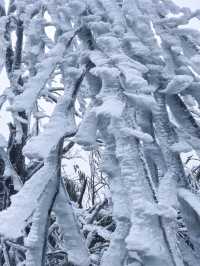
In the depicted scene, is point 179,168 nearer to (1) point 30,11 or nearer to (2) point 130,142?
(2) point 130,142

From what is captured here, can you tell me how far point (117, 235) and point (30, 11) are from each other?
86cm

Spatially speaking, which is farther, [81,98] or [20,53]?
[20,53]

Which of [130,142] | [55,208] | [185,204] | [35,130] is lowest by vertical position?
[35,130]

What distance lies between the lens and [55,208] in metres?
0.94

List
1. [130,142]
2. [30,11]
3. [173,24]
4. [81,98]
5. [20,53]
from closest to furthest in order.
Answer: [130,142], [173,24], [30,11], [81,98], [20,53]

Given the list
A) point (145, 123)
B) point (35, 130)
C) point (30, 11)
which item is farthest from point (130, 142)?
point (35, 130)

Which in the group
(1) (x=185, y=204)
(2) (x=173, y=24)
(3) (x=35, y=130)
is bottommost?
(3) (x=35, y=130)

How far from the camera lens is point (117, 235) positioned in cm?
81

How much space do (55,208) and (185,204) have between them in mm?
277

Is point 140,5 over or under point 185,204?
over

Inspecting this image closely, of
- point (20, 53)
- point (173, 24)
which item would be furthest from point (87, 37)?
point (20, 53)

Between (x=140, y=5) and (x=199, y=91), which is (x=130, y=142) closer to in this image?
(x=199, y=91)

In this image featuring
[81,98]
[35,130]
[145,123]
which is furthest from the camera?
[35,130]

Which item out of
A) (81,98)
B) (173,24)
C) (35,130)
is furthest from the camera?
(35,130)
